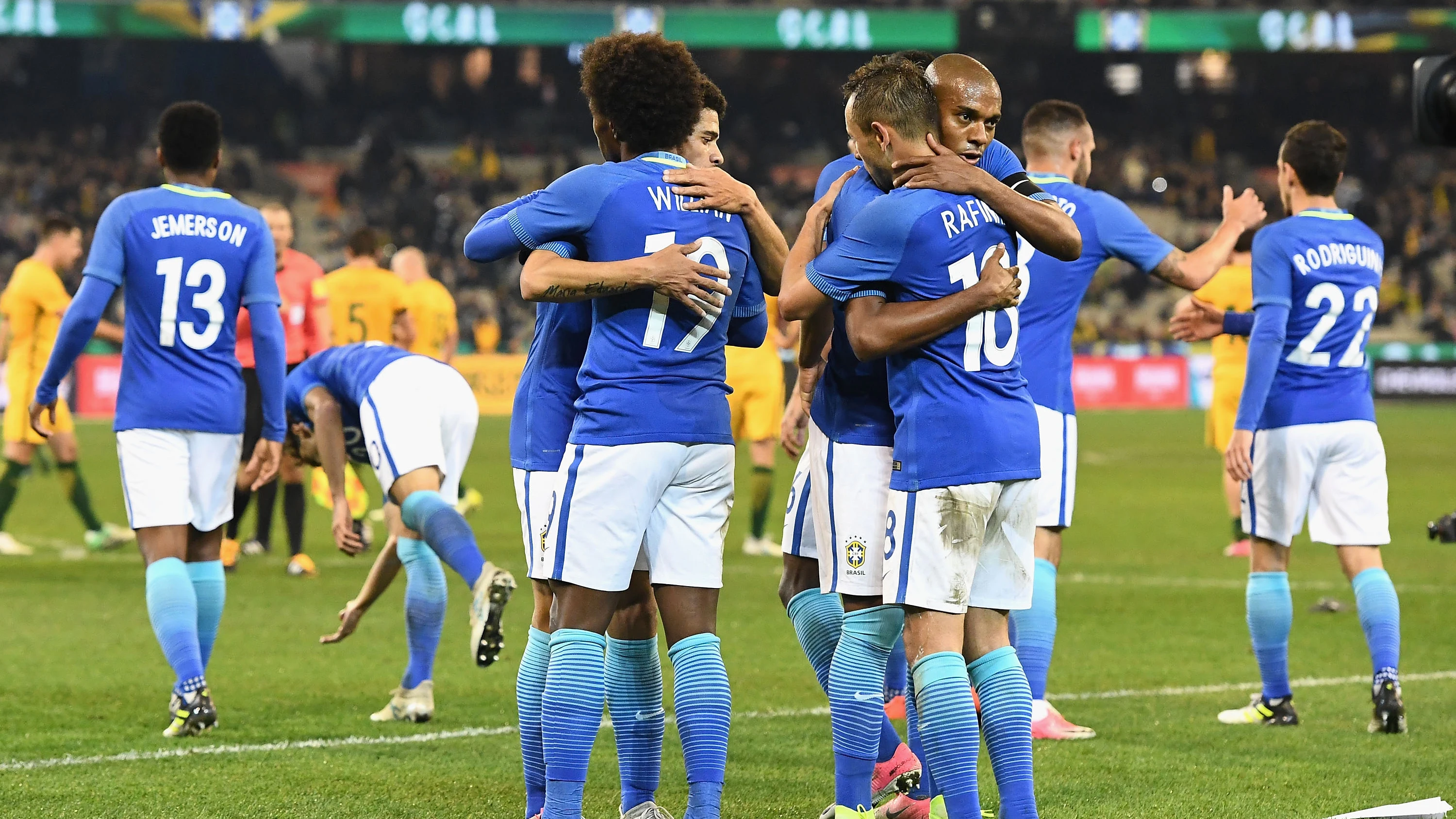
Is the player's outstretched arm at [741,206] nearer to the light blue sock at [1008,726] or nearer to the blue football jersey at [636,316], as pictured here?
the blue football jersey at [636,316]

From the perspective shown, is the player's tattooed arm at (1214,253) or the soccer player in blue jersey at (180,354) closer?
the player's tattooed arm at (1214,253)

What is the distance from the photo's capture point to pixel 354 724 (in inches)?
254

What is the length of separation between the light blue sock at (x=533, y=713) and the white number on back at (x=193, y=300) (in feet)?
7.14

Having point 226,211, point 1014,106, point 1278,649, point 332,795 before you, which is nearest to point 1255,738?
point 1278,649

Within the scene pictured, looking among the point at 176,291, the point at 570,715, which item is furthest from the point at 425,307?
the point at 570,715

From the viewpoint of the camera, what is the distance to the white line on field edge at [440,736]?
226 inches

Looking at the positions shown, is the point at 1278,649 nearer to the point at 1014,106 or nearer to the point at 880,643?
the point at 880,643

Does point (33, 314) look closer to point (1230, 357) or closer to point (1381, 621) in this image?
point (1230, 357)

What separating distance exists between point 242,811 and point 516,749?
1.25 meters

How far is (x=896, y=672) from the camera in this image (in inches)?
227

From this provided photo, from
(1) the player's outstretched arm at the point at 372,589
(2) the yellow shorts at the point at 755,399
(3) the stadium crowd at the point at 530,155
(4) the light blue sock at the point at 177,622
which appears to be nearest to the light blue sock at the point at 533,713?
(1) the player's outstretched arm at the point at 372,589

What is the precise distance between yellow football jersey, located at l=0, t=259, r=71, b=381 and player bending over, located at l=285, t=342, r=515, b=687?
19.0 feet

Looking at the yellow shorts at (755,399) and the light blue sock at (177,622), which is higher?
the yellow shorts at (755,399)

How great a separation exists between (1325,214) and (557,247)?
11.7ft
